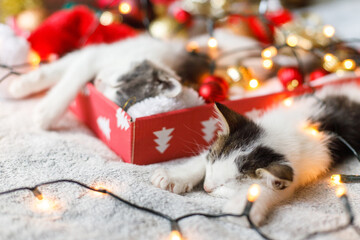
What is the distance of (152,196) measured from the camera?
2.92ft

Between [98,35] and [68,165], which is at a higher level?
[98,35]

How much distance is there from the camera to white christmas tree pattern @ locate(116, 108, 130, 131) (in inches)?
40.7

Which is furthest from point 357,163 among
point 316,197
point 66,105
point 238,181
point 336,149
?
point 66,105

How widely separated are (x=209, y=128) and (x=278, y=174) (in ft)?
1.42

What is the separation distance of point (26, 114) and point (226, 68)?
90 centimetres

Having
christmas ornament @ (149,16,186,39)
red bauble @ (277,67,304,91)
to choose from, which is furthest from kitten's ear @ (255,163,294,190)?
christmas ornament @ (149,16,186,39)

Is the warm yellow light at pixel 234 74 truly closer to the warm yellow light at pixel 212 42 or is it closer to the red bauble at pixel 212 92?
the warm yellow light at pixel 212 42

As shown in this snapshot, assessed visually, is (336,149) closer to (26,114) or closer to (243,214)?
(243,214)

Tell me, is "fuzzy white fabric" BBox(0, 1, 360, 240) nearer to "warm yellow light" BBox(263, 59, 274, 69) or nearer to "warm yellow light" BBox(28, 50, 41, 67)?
"warm yellow light" BBox(28, 50, 41, 67)

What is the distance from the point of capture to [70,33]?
1760 mm

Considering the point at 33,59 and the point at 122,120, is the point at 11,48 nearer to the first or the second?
the point at 33,59

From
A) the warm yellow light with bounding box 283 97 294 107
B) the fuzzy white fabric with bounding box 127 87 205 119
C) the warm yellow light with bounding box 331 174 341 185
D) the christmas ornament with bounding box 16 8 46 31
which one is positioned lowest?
the warm yellow light with bounding box 331 174 341 185

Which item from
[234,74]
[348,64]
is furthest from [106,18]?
[348,64]

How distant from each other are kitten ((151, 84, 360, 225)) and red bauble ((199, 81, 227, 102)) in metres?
0.18
